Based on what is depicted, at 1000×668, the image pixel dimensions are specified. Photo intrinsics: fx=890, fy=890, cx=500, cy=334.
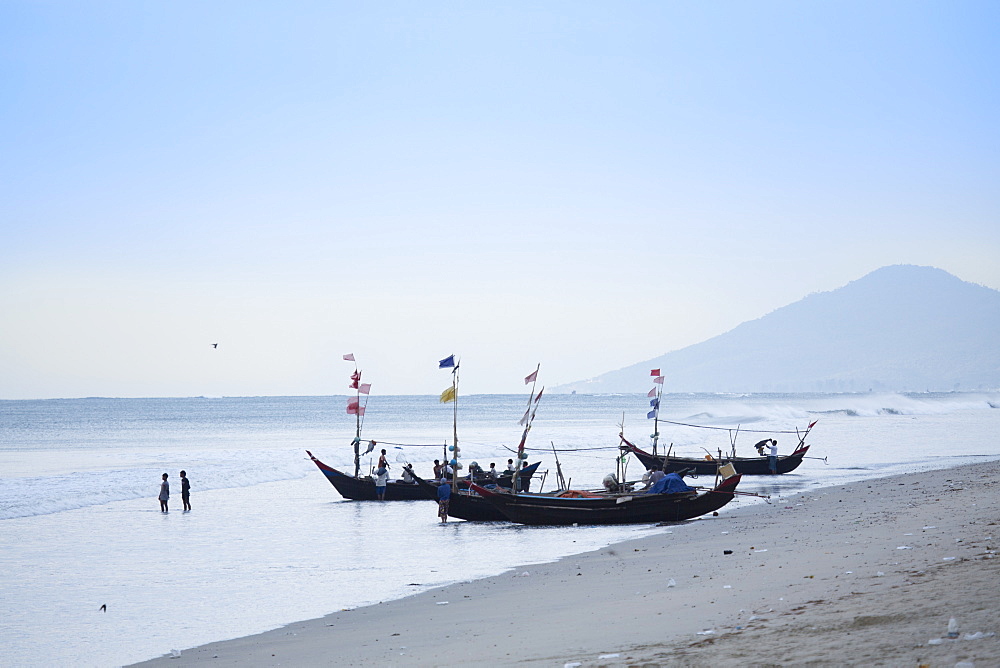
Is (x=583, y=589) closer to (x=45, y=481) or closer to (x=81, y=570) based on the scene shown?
(x=81, y=570)

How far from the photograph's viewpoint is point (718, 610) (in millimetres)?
8266

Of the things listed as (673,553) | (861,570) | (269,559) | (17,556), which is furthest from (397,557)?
(861,570)

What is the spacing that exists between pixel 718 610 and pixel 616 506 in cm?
1126

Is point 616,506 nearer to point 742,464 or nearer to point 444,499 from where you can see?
point 444,499

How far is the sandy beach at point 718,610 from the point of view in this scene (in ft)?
20.5

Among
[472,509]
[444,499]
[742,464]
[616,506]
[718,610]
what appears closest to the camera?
[718,610]

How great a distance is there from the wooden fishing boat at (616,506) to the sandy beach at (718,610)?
3.93 m

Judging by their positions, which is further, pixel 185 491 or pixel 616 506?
pixel 185 491

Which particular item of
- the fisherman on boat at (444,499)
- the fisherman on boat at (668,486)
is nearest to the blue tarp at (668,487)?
the fisherman on boat at (668,486)

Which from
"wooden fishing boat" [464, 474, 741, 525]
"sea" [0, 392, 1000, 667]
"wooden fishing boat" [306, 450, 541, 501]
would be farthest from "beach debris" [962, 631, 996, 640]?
"wooden fishing boat" [306, 450, 541, 501]

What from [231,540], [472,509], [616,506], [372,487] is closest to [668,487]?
[616,506]

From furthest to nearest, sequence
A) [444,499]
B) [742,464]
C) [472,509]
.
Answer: [742,464] → [472,509] → [444,499]

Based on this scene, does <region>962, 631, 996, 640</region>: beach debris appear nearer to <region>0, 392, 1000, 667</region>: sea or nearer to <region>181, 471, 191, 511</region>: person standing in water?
<region>0, 392, 1000, 667</region>: sea

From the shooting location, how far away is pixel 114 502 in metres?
27.0
